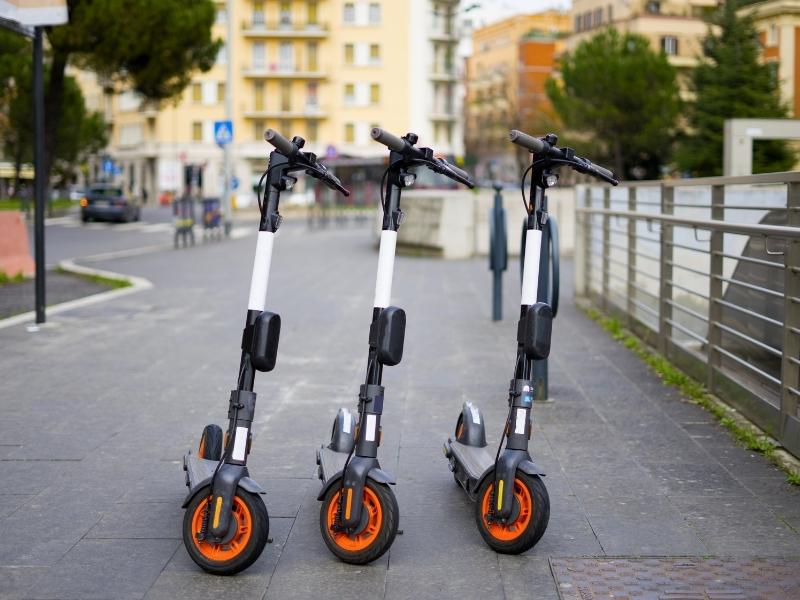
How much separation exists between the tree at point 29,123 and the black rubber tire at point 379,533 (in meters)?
40.3

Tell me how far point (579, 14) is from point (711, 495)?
90161mm

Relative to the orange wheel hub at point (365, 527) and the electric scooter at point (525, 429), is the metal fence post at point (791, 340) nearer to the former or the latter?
the electric scooter at point (525, 429)

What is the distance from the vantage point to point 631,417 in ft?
25.5

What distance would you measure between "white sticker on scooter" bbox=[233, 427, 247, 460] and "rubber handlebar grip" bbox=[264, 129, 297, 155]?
3.22 ft

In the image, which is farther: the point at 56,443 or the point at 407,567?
the point at 56,443

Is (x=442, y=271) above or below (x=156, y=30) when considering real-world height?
below

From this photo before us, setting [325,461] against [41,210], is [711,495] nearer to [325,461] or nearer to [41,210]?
[325,461]

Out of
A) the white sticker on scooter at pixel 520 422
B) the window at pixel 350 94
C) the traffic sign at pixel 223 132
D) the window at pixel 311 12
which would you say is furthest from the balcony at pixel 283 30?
the white sticker on scooter at pixel 520 422

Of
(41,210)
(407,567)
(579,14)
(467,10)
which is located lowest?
(407,567)

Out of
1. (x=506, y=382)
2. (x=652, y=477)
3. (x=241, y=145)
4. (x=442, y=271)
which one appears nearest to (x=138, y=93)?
(x=442, y=271)

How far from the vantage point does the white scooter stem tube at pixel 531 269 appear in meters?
4.97

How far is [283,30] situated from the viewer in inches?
3708

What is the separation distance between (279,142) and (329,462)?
1.39 m

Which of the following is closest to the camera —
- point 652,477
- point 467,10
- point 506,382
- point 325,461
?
point 325,461
